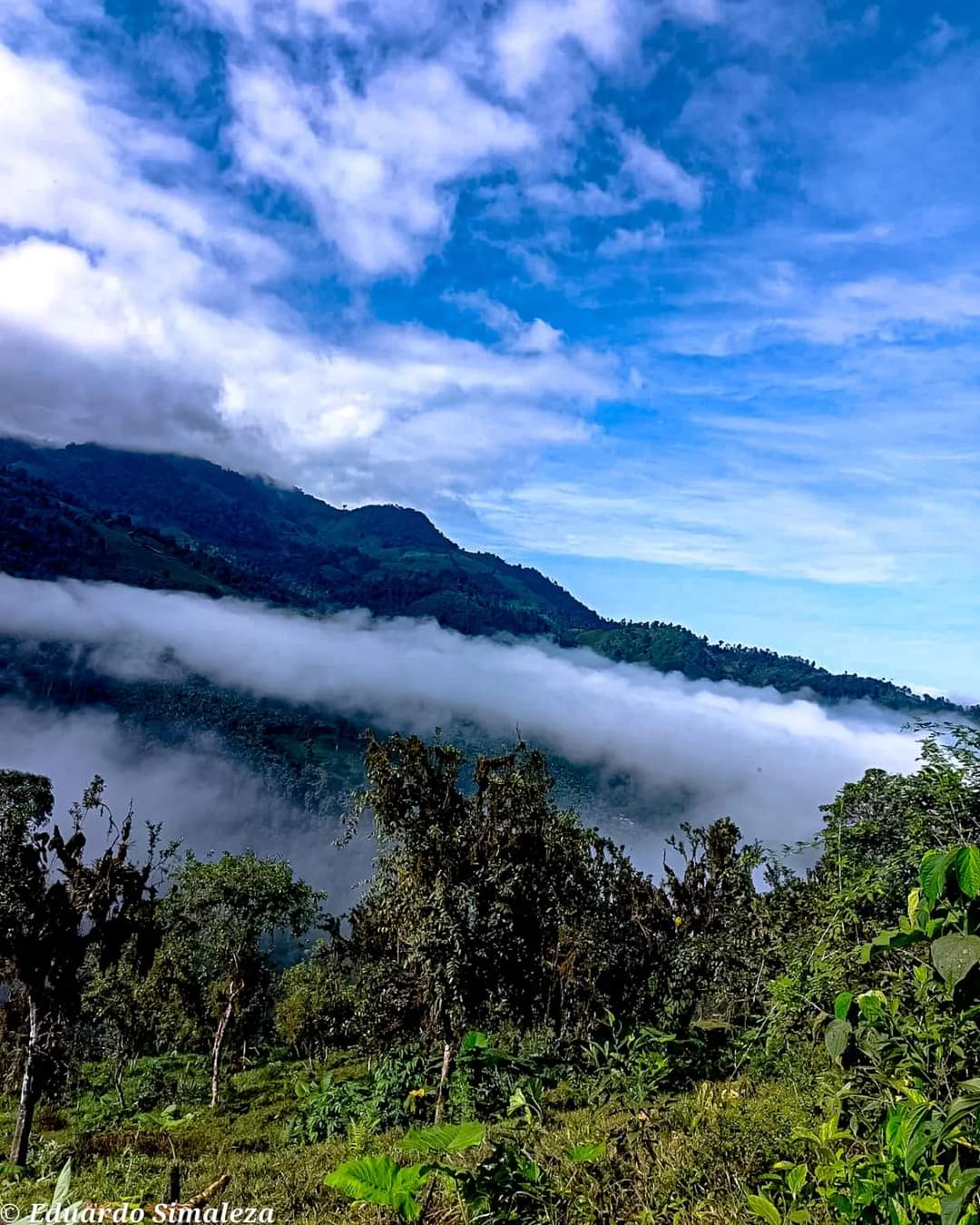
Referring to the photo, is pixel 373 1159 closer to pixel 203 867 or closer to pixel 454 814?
pixel 454 814

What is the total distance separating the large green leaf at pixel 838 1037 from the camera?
3.83 m

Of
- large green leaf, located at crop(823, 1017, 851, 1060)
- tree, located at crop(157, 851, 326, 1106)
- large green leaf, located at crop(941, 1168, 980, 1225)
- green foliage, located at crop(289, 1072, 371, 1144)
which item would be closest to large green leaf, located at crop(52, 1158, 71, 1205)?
large green leaf, located at crop(941, 1168, 980, 1225)

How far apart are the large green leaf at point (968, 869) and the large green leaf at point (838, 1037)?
134 centimetres

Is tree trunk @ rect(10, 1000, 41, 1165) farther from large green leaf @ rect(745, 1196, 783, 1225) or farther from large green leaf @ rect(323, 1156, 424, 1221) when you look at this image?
large green leaf @ rect(745, 1196, 783, 1225)

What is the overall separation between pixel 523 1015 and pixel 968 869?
20597 millimetres

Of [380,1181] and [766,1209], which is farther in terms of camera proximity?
[766,1209]

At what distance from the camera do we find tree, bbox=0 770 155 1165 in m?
19.6

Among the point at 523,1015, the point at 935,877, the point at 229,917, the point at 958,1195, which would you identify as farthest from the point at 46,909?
the point at 935,877

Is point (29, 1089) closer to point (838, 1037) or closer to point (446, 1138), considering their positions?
point (446, 1138)

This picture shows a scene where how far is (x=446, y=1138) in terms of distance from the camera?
3.49 metres

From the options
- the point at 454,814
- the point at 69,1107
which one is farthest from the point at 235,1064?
the point at 454,814

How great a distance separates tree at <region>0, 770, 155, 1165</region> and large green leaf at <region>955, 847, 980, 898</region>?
2102 centimetres

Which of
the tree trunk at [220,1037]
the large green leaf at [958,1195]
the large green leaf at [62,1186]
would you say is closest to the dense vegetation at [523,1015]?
the large green leaf at [958,1195]

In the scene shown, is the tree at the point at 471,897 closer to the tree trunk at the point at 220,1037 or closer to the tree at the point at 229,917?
the tree trunk at the point at 220,1037
